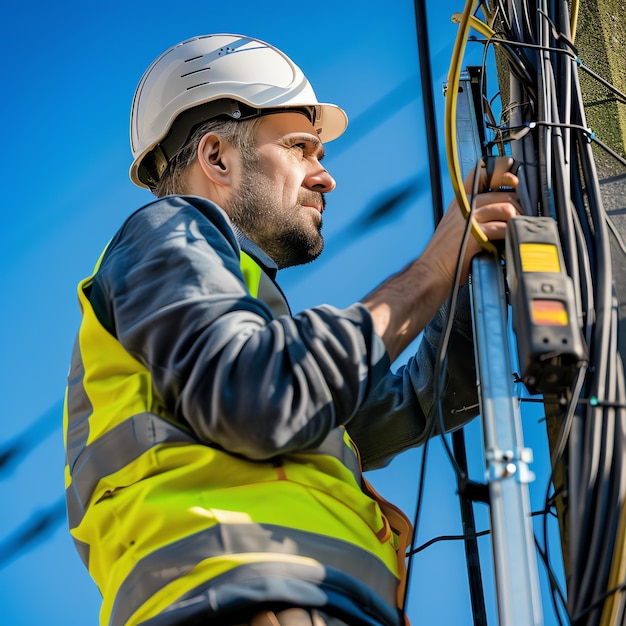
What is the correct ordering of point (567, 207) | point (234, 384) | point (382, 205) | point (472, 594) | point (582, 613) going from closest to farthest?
1. point (582, 613)
2. point (234, 384)
3. point (567, 207)
4. point (472, 594)
5. point (382, 205)

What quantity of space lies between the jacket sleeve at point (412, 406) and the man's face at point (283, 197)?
0.38m

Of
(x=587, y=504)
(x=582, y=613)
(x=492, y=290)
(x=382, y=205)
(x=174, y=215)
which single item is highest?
(x=382, y=205)

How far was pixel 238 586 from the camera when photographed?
152 cm

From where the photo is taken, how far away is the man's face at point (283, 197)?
7.92 ft

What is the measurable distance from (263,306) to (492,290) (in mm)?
404

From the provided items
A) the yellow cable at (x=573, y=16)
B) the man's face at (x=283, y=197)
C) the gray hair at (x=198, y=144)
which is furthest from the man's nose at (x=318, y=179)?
the yellow cable at (x=573, y=16)

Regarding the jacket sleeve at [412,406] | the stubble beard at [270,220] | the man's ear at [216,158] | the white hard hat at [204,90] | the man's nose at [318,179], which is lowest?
the jacket sleeve at [412,406]

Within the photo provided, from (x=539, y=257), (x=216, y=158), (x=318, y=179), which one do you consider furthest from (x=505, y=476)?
(x=216, y=158)

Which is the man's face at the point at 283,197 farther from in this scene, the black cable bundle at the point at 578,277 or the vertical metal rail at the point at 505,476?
the vertical metal rail at the point at 505,476

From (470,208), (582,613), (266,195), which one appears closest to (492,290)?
(470,208)

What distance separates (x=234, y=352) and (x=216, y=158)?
1.05 metres

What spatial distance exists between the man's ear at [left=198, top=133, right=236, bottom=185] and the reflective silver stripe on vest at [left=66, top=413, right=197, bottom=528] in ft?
3.06

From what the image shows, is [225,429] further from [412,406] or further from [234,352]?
[412,406]

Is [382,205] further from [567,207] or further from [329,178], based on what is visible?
[567,207]
